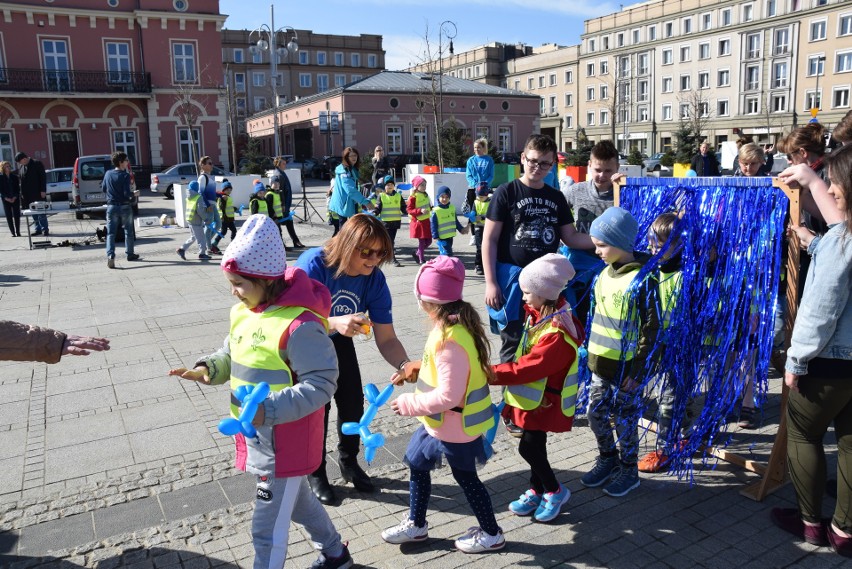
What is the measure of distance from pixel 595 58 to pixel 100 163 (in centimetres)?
5995

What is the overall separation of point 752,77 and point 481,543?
208ft

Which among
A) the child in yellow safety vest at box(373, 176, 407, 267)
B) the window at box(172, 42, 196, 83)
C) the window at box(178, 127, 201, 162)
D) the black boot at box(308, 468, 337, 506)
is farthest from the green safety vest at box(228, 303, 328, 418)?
the window at box(172, 42, 196, 83)

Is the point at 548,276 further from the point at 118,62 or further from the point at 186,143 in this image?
the point at 118,62

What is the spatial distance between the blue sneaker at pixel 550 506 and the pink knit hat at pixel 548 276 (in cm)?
105

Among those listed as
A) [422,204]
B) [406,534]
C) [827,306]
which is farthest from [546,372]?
[422,204]

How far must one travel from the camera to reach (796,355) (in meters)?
2.94

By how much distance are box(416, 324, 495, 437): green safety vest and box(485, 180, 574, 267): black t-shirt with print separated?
1.60 metres

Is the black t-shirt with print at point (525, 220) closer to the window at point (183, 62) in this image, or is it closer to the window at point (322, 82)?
the window at point (183, 62)

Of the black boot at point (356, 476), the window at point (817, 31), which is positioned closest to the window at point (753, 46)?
the window at point (817, 31)

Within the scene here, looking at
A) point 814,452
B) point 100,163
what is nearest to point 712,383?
point 814,452

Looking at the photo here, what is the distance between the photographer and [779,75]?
55.1 meters

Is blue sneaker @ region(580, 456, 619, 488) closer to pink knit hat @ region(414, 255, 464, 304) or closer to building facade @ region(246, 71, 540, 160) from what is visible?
pink knit hat @ region(414, 255, 464, 304)

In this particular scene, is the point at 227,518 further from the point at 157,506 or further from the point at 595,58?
the point at 595,58

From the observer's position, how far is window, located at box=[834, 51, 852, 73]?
165 ft
